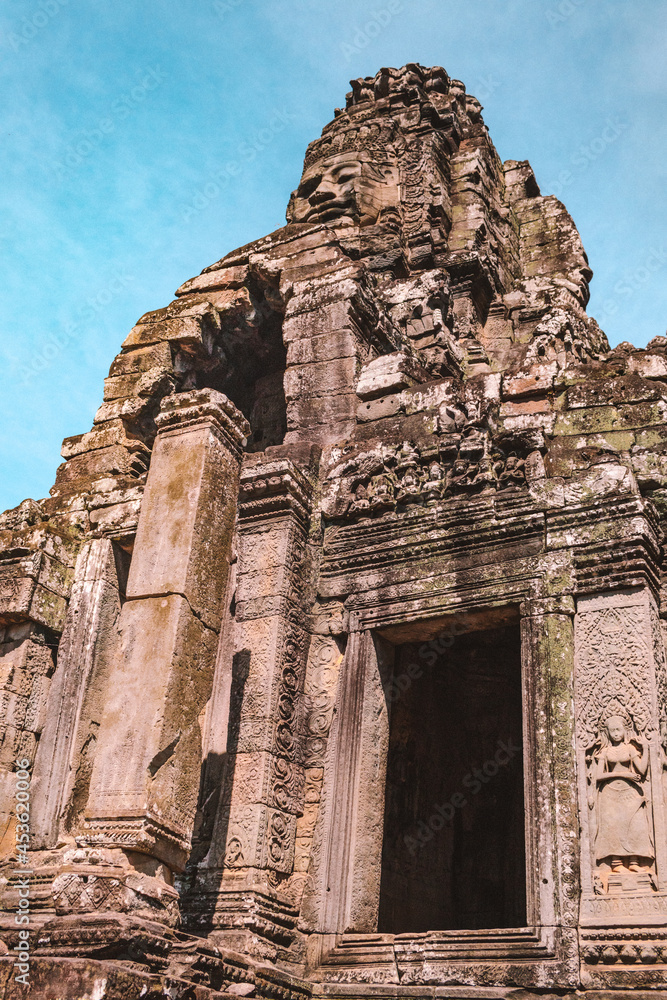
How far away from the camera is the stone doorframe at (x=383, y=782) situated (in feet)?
19.7

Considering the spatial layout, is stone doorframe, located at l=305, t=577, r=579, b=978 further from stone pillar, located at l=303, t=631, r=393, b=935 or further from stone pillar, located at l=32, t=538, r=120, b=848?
stone pillar, located at l=32, t=538, r=120, b=848

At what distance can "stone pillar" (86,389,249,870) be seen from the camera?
5.90 metres

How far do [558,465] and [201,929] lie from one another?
13.3 ft

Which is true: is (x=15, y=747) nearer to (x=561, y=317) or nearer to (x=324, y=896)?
(x=324, y=896)

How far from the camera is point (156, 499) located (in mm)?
6898

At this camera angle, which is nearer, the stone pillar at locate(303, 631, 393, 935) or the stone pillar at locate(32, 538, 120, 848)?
the stone pillar at locate(303, 631, 393, 935)

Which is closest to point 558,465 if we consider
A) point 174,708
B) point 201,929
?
point 174,708

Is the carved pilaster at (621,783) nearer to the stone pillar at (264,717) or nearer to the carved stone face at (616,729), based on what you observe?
the carved stone face at (616,729)

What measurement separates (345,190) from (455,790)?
7.32 metres

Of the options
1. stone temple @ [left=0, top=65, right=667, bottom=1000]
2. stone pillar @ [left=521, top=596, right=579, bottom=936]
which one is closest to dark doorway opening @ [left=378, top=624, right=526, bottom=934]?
stone temple @ [left=0, top=65, right=667, bottom=1000]

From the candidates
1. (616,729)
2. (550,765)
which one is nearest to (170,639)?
(550,765)

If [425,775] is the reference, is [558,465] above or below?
above

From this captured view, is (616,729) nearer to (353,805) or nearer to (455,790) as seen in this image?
(353,805)

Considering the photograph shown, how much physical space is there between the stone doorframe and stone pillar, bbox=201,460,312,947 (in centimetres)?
32
